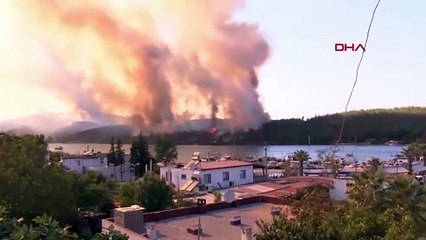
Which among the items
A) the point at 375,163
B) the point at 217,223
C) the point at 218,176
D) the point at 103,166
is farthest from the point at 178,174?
the point at 217,223

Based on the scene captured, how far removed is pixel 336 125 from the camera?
12825 cm

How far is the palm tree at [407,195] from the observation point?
15312 millimetres

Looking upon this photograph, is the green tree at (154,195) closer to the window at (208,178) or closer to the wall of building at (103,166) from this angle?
the window at (208,178)

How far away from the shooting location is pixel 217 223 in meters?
14.4

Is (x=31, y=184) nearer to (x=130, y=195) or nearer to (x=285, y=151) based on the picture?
(x=130, y=195)

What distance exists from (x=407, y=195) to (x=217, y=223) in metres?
5.59

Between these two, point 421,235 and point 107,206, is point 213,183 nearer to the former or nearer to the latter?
point 107,206

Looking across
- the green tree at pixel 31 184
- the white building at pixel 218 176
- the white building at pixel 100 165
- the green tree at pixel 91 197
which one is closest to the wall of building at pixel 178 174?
the white building at pixel 218 176

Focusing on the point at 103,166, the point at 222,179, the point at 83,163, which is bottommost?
the point at 222,179

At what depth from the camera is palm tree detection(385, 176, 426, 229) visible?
15312 mm

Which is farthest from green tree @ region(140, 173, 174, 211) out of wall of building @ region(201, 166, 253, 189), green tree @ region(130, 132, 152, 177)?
green tree @ region(130, 132, 152, 177)

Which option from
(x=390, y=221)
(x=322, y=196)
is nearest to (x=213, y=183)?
(x=322, y=196)

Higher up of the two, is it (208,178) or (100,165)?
(100,165)

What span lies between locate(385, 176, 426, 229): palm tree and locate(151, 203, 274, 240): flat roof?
11.3 ft
